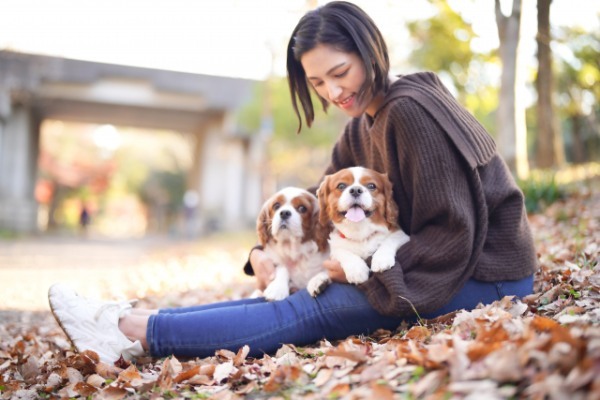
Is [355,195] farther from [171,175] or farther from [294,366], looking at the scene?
[171,175]

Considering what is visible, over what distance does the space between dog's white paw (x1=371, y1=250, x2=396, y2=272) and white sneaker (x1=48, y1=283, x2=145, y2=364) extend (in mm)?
1300

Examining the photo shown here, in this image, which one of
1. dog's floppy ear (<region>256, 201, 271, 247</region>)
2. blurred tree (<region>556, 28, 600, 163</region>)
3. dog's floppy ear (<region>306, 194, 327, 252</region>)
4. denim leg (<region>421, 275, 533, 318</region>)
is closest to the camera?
denim leg (<region>421, 275, 533, 318</region>)

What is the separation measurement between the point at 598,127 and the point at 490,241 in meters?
17.9

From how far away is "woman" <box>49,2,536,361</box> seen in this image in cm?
264

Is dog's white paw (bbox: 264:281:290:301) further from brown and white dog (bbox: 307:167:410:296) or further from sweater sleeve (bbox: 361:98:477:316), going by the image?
Result: sweater sleeve (bbox: 361:98:477:316)

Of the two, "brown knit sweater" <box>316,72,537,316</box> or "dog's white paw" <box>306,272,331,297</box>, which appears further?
"dog's white paw" <box>306,272,331,297</box>

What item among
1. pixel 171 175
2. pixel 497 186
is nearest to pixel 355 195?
pixel 497 186

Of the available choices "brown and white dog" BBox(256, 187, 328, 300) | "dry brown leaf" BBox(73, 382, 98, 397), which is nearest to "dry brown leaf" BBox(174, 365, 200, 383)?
"dry brown leaf" BBox(73, 382, 98, 397)

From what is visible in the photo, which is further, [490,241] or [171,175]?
[171,175]

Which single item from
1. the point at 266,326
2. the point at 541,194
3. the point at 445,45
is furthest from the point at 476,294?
the point at 445,45

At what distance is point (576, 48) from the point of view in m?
12.3

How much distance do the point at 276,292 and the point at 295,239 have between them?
47cm

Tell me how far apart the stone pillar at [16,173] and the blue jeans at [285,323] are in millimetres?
15994

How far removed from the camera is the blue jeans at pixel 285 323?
278cm
